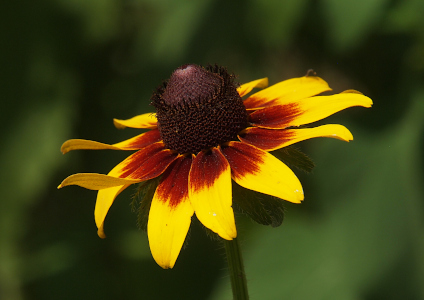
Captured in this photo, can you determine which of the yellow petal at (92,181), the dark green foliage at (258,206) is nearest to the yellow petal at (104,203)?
the yellow petal at (92,181)

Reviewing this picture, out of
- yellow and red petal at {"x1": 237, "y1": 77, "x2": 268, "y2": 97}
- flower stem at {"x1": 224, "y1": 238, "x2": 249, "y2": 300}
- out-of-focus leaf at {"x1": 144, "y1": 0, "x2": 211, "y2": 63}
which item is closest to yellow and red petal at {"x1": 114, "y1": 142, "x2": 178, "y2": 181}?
flower stem at {"x1": 224, "y1": 238, "x2": 249, "y2": 300}

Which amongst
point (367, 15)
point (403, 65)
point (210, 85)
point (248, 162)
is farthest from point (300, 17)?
point (248, 162)

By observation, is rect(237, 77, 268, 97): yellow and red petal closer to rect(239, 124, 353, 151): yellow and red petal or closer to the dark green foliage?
rect(239, 124, 353, 151): yellow and red petal

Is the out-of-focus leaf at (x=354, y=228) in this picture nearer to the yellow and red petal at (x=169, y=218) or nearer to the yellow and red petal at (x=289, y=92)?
the yellow and red petal at (x=289, y=92)

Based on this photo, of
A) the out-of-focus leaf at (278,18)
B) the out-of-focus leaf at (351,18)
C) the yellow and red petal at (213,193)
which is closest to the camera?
the yellow and red petal at (213,193)

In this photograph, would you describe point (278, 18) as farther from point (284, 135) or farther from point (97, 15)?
point (284, 135)

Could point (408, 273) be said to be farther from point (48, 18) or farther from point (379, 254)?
point (48, 18)

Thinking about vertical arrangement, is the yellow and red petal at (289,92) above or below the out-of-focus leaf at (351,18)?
below
